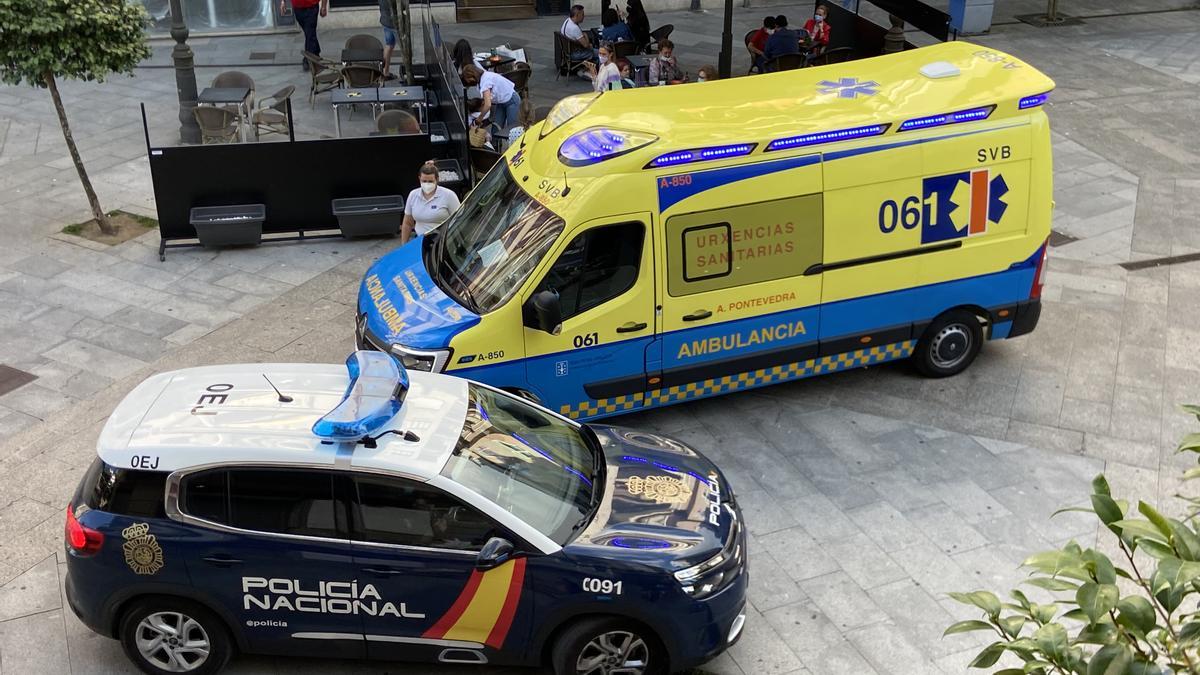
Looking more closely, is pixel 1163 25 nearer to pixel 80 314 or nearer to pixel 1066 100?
pixel 1066 100

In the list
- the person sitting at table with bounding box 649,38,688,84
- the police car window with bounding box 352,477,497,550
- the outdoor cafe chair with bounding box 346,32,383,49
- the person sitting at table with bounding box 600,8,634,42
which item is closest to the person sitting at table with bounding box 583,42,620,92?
the person sitting at table with bounding box 649,38,688,84

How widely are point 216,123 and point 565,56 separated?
6.20 m

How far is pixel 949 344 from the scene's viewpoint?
10484mm

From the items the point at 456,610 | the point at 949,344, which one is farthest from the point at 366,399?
the point at 949,344

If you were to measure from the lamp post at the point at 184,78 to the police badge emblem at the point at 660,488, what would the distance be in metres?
10.7

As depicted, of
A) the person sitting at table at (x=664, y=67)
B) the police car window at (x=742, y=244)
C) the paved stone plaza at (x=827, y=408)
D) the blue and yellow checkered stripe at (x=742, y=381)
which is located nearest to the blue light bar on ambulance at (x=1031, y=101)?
the police car window at (x=742, y=244)

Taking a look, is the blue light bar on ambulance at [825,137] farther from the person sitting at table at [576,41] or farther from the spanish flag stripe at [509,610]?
the person sitting at table at [576,41]

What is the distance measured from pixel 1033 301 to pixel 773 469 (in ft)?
9.91

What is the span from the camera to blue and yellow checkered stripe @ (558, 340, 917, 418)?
30.9 ft

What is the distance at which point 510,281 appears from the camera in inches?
355

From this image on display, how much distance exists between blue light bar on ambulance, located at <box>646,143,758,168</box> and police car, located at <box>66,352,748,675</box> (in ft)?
9.79

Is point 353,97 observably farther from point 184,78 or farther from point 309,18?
point 309,18

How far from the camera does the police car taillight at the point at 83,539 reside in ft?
21.6

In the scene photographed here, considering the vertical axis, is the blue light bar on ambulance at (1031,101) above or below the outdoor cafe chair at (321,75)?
above
